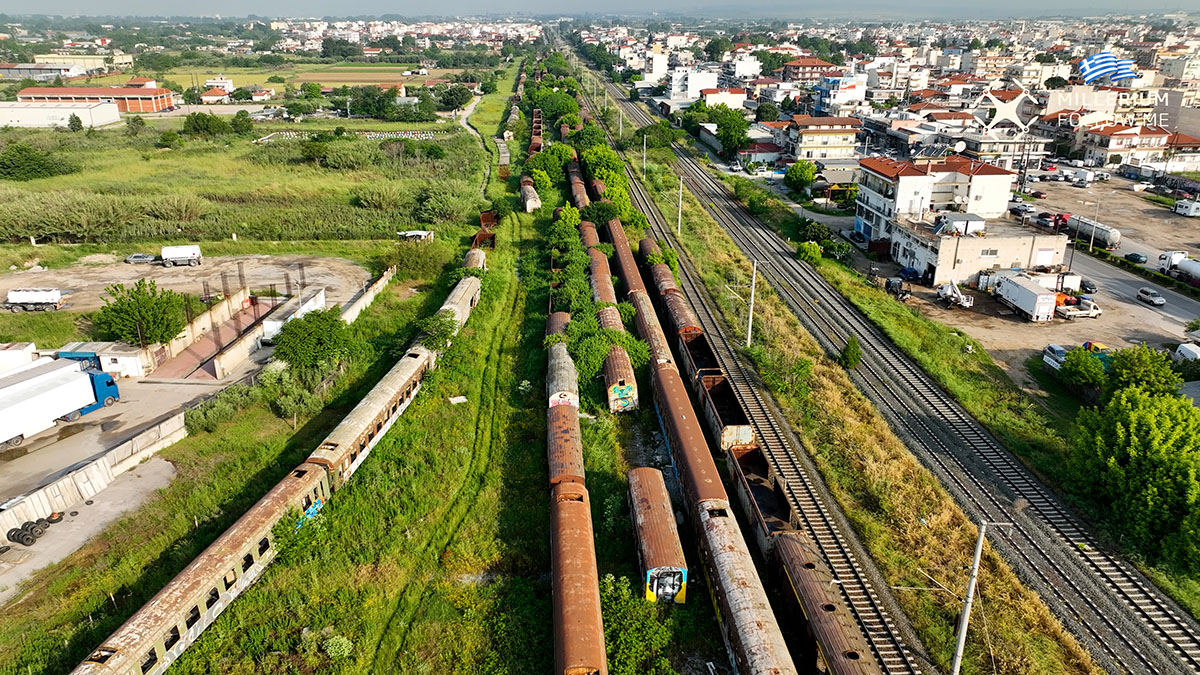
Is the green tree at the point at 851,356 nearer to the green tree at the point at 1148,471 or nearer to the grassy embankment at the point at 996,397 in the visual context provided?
the grassy embankment at the point at 996,397

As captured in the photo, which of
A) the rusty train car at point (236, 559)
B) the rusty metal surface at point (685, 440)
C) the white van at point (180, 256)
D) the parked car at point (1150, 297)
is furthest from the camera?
the white van at point (180, 256)

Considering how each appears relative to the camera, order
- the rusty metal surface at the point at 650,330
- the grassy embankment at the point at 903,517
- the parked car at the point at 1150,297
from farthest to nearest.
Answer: the parked car at the point at 1150,297 → the rusty metal surface at the point at 650,330 → the grassy embankment at the point at 903,517

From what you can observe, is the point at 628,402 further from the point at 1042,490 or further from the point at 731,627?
the point at 1042,490

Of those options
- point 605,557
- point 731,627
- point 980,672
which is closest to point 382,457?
point 605,557

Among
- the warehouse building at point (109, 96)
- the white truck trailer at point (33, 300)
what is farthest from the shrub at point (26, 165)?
the warehouse building at point (109, 96)

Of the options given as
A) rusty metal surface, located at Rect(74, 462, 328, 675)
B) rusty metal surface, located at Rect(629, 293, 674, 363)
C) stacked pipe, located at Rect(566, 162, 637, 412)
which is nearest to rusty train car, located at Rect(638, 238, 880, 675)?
rusty metal surface, located at Rect(629, 293, 674, 363)
